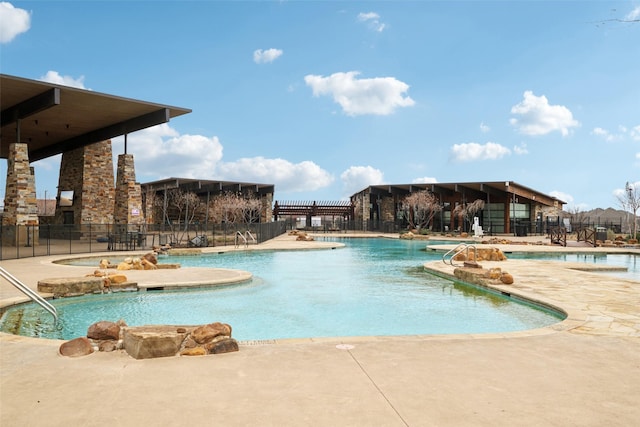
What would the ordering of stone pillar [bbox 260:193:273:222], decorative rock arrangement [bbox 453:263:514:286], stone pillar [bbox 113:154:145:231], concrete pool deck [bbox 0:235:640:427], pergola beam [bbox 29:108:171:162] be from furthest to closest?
1. stone pillar [bbox 260:193:273:222]
2. stone pillar [bbox 113:154:145:231]
3. pergola beam [bbox 29:108:171:162]
4. decorative rock arrangement [bbox 453:263:514:286]
5. concrete pool deck [bbox 0:235:640:427]

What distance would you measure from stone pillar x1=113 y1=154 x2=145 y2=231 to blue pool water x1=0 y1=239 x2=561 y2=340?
14096 mm

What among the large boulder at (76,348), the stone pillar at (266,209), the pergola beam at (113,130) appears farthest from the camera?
the stone pillar at (266,209)

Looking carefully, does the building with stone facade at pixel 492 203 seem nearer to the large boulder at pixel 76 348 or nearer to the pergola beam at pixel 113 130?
the pergola beam at pixel 113 130

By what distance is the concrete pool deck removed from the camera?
139 inches

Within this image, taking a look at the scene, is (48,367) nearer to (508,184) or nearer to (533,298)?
(533,298)

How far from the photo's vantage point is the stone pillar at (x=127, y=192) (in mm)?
25453

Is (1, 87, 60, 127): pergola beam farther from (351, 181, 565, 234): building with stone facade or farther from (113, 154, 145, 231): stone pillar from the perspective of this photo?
(351, 181, 565, 234): building with stone facade

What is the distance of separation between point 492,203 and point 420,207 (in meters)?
7.02

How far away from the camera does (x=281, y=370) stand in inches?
183

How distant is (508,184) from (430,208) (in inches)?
343

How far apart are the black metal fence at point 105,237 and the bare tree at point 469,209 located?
69.8ft

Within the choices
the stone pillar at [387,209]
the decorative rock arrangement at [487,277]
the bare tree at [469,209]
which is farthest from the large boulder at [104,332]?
the stone pillar at [387,209]

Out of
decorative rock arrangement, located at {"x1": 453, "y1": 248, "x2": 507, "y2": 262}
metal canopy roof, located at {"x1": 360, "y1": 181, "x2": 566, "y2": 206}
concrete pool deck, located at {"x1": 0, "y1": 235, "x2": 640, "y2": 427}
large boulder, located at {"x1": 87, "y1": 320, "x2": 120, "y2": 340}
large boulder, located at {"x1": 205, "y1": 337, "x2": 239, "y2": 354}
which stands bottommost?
concrete pool deck, located at {"x1": 0, "y1": 235, "x2": 640, "y2": 427}

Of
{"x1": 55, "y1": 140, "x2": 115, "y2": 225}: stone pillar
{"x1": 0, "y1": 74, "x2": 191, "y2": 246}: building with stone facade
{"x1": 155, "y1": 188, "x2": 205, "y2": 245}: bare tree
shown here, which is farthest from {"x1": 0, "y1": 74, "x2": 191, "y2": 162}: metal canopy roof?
{"x1": 155, "y1": 188, "x2": 205, "y2": 245}: bare tree
